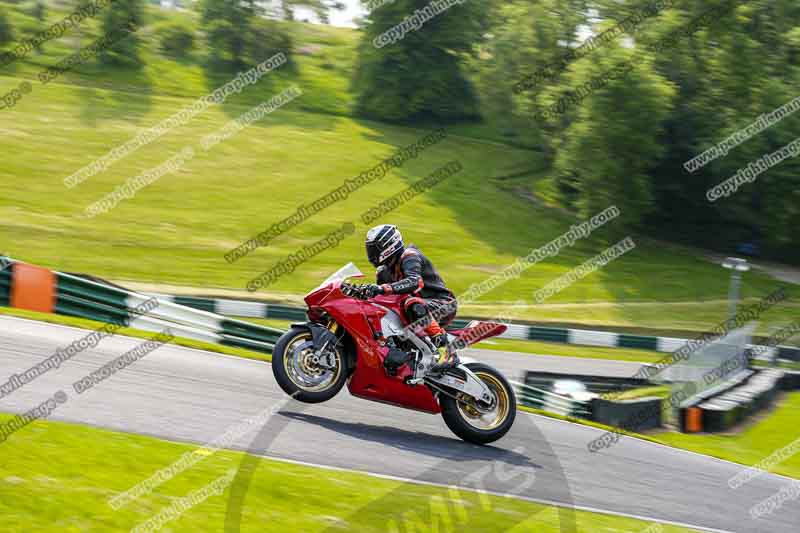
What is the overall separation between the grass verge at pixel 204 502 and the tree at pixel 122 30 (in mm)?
49555

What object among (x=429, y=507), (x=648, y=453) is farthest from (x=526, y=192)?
(x=429, y=507)

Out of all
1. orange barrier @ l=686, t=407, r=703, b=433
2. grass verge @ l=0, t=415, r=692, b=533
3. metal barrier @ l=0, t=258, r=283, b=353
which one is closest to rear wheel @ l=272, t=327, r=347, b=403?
grass verge @ l=0, t=415, r=692, b=533

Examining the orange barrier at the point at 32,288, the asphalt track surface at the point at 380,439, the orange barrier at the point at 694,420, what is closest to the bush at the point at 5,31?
the orange barrier at the point at 32,288

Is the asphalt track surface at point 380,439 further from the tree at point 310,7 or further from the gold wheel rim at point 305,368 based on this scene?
the tree at point 310,7

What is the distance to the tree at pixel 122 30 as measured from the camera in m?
53.0

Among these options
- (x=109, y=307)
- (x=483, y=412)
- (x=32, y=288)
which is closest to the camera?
(x=483, y=412)

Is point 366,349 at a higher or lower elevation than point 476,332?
lower

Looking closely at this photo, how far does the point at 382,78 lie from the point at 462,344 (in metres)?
47.7

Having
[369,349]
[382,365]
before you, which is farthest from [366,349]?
[382,365]

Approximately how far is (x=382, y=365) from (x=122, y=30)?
2020 inches

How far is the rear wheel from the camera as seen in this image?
27.9ft

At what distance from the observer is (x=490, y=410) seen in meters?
8.93

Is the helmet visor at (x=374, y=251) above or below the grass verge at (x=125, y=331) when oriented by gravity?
above

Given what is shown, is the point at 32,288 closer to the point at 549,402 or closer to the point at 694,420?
the point at 549,402
